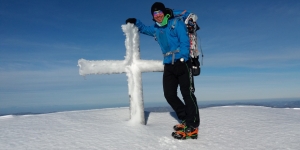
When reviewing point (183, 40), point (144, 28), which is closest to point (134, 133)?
point (183, 40)

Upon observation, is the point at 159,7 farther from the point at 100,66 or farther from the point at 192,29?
the point at 100,66

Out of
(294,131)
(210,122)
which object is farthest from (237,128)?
(294,131)

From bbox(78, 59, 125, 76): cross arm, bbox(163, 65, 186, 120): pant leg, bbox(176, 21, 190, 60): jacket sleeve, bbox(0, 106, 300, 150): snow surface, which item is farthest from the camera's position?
bbox(78, 59, 125, 76): cross arm

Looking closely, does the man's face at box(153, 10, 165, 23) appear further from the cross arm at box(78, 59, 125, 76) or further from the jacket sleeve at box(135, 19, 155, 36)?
the cross arm at box(78, 59, 125, 76)

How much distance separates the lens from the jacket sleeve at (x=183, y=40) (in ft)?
12.7

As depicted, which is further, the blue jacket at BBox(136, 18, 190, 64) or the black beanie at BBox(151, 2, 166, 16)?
the black beanie at BBox(151, 2, 166, 16)

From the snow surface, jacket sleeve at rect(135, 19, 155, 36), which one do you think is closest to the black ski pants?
the snow surface

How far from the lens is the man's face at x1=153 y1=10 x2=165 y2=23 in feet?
13.5

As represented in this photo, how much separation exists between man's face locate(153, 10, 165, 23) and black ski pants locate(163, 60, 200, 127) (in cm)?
84

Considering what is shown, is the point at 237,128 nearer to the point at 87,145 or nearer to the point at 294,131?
the point at 294,131

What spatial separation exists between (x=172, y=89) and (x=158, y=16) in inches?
54.0

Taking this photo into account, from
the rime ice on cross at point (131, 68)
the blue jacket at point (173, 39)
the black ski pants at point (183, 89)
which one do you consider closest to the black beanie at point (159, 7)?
the blue jacket at point (173, 39)

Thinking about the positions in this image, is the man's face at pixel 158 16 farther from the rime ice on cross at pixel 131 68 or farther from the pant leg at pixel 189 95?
the pant leg at pixel 189 95

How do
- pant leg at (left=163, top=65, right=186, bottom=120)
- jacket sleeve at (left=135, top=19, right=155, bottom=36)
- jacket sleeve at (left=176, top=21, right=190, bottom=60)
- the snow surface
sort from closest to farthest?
1. the snow surface
2. jacket sleeve at (left=176, top=21, right=190, bottom=60)
3. pant leg at (left=163, top=65, right=186, bottom=120)
4. jacket sleeve at (left=135, top=19, right=155, bottom=36)
